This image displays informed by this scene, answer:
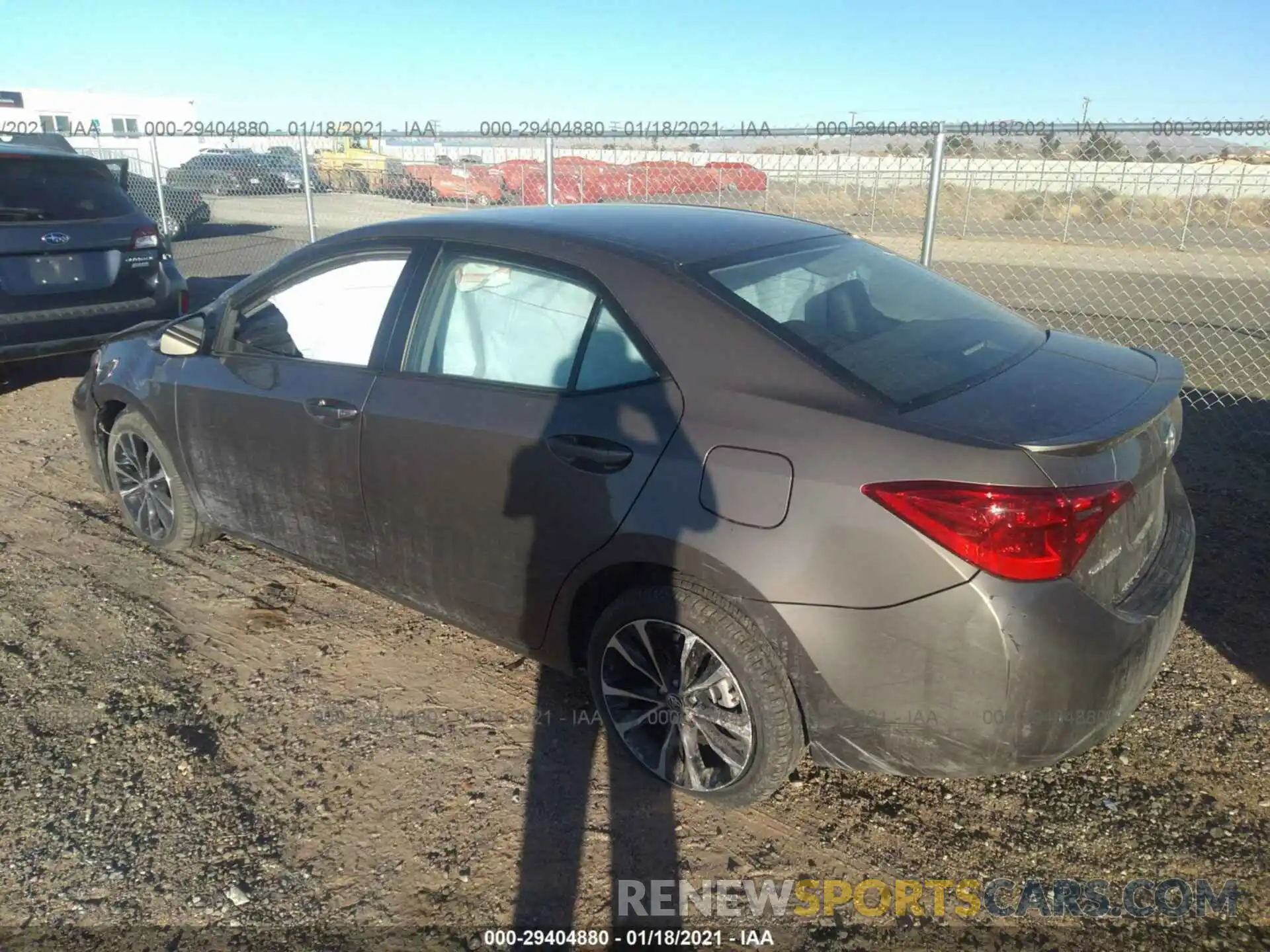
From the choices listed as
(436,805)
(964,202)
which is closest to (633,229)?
(436,805)

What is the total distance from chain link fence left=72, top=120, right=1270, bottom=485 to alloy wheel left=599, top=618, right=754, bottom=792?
5026 millimetres

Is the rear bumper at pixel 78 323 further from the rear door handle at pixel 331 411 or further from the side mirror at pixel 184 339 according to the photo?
the rear door handle at pixel 331 411

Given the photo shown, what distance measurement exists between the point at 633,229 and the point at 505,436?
86 centimetres

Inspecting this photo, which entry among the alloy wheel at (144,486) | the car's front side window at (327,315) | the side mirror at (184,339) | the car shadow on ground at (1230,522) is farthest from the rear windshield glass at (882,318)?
the alloy wheel at (144,486)

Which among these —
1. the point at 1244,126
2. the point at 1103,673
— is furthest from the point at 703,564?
the point at 1244,126

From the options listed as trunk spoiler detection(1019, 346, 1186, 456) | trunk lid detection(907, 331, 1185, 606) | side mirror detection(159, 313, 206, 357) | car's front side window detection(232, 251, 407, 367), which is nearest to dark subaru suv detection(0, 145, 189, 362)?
side mirror detection(159, 313, 206, 357)

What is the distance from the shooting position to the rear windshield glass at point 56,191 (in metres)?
6.30

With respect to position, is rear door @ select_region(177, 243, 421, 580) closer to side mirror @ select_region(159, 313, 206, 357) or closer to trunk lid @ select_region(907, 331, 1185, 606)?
side mirror @ select_region(159, 313, 206, 357)

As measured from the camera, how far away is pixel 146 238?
700 centimetres

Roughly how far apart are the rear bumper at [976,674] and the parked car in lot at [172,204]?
495 inches

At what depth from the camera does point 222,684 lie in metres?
3.46

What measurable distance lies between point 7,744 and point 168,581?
125cm

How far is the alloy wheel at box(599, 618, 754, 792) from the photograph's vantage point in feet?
8.67

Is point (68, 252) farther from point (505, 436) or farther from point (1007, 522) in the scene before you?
point (1007, 522)
